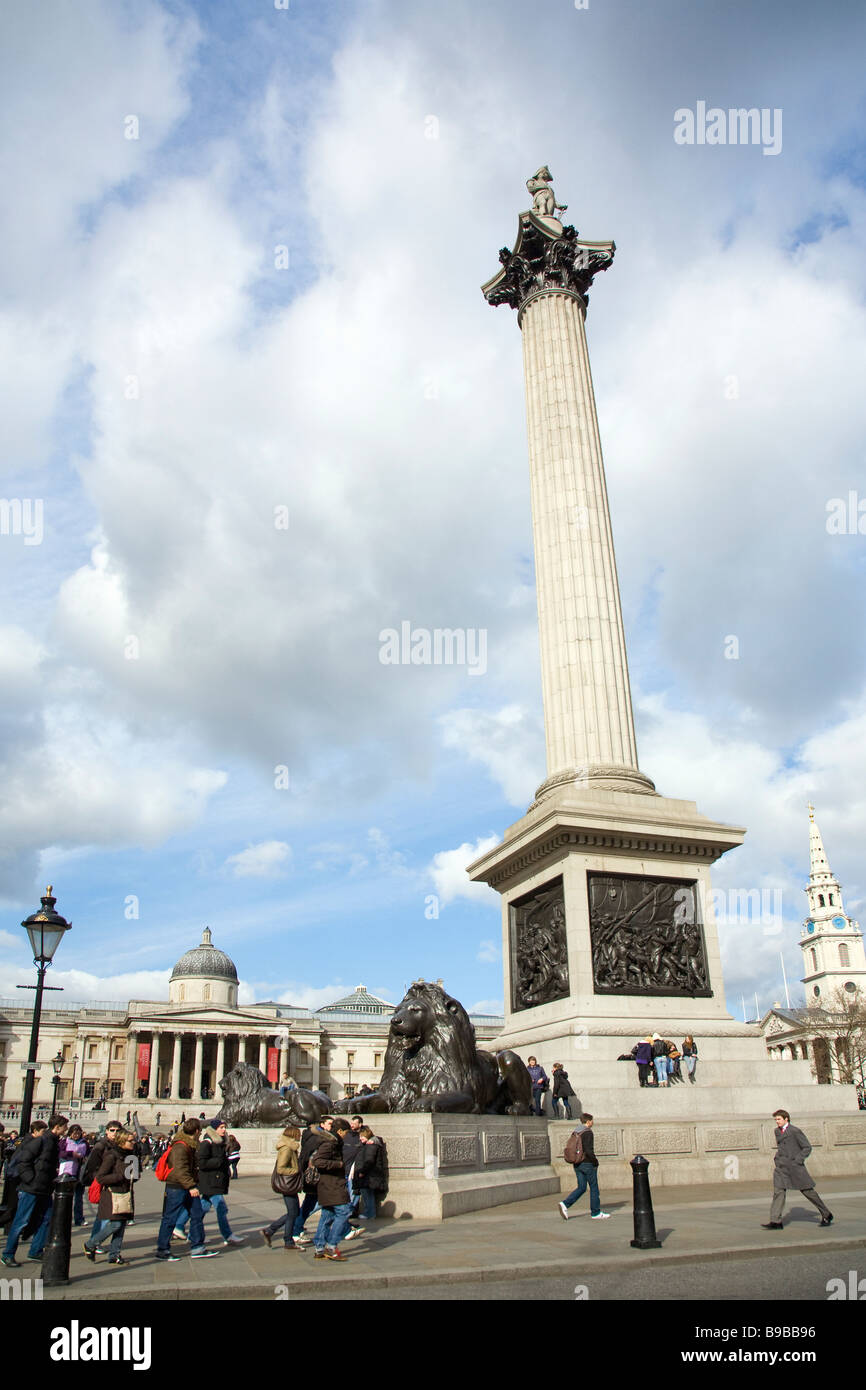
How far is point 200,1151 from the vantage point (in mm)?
11336

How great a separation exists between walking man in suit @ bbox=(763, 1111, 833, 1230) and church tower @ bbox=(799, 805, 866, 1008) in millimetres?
130937

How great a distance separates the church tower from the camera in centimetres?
13575

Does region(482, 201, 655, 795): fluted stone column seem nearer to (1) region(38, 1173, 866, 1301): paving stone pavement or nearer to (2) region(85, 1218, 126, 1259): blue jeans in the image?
(1) region(38, 1173, 866, 1301): paving stone pavement

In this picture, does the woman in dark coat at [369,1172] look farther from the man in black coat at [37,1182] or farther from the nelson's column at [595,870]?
the nelson's column at [595,870]

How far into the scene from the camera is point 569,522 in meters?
26.2

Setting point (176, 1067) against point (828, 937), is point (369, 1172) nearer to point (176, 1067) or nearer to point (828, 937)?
point (176, 1067)

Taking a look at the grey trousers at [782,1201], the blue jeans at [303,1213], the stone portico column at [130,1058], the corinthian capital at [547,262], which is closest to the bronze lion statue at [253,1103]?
the blue jeans at [303,1213]

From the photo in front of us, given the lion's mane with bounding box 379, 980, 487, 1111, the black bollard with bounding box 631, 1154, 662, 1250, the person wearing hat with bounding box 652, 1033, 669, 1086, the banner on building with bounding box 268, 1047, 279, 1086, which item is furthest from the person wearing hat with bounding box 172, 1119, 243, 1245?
the banner on building with bounding box 268, 1047, 279, 1086

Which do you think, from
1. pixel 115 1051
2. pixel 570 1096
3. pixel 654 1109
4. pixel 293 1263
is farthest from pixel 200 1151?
pixel 115 1051

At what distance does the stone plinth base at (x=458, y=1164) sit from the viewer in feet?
42.1

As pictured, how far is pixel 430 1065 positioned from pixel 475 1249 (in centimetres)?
527

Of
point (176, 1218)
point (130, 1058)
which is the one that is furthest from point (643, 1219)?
point (130, 1058)
